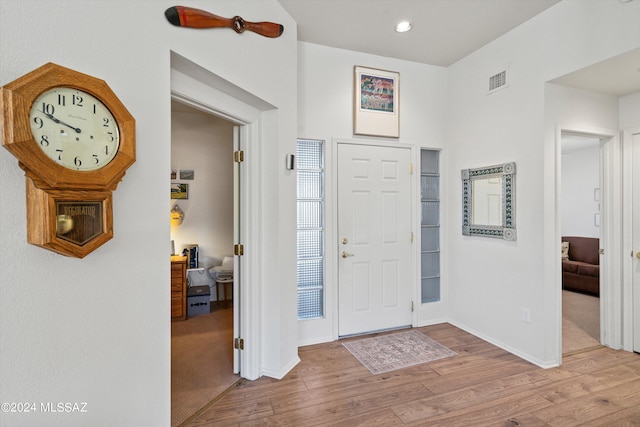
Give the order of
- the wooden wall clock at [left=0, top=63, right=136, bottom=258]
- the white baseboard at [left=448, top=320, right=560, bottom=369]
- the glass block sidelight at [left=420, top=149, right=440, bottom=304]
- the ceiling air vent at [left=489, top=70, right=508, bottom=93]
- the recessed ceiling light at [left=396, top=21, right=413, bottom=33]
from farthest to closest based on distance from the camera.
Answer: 1. the glass block sidelight at [left=420, top=149, right=440, bottom=304]
2. the ceiling air vent at [left=489, top=70, right=508, bottom=93]
3. the recessed ceiling light at [left=396, top=21, right=413, bottom=33]
4. the white baseboard at [left=448, top=320, right=560, bottom=369]
5. the wooden wall clock at [left=0, top=63, right=136, bottom=258]

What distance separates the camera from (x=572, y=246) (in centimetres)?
576

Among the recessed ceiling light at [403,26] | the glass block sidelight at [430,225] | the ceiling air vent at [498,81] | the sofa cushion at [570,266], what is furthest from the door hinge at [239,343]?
the sofa cushion at [570,266]

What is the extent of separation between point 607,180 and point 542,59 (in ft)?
4.46

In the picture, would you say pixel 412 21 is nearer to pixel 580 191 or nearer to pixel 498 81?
pixel 498 81

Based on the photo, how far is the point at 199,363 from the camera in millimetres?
2762

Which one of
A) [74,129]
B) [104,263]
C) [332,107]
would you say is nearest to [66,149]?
[74,129]

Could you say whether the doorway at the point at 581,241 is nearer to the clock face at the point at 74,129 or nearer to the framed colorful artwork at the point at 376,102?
the framed colorful artwork at the point at 376,102

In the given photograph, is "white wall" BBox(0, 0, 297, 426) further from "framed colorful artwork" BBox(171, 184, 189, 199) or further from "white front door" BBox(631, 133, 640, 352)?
"white front door" BBox(631, 133, 640, 352)

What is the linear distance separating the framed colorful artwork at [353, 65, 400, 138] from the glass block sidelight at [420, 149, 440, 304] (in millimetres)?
578

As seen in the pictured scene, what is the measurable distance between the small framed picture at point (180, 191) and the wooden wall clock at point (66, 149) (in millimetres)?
3499

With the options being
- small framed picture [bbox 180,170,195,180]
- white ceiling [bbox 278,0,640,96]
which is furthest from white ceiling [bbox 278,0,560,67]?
small framed picture [bbox 180,170,195,180]

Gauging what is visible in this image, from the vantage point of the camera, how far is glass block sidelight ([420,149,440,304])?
3.69 m

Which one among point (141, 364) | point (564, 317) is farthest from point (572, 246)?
point (141, 364)

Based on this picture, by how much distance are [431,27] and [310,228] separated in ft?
7.18
